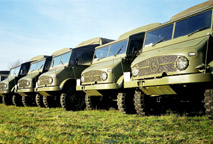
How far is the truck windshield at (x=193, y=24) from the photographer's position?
16.8 ft

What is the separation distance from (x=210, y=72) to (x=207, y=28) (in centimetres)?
140

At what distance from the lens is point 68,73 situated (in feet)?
28.5

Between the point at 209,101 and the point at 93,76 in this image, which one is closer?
the point at 209,101

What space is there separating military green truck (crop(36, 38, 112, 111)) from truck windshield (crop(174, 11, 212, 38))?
4.16 meters

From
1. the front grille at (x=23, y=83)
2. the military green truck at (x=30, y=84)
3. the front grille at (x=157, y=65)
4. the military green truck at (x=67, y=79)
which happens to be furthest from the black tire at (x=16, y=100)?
the front grille at (x=157, y=65)

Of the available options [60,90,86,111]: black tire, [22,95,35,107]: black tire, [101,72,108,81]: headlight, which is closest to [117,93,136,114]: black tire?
[101,72,108,81]: headlight

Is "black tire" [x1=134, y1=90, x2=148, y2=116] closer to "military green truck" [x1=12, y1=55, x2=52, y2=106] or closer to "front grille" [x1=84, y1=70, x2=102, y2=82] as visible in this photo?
"front grille" [x1=84, y1=70, x2=102, y2=82]

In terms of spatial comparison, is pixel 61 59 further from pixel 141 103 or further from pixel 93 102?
pixel 141 103

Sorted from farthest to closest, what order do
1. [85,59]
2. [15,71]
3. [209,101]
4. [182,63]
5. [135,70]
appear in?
[15,71]
[85,59]
[135,70]
[182,63]
[209,101]

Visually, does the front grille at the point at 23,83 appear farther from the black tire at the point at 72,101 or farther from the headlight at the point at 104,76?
the headlight at the point at 104,76

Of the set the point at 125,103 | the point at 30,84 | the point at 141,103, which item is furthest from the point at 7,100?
the point at 141,103

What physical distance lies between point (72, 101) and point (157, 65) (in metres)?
4.29

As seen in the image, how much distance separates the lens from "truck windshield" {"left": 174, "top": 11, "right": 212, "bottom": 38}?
16.8 feet

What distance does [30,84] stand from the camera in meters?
9.95
